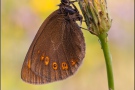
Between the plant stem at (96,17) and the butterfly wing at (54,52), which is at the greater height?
the plant stem at (96,17)

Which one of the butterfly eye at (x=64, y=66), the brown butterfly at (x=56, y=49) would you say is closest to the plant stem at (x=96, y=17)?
the brown butterfly at (x=56, y=49)

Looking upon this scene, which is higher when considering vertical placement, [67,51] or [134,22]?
[134,22]

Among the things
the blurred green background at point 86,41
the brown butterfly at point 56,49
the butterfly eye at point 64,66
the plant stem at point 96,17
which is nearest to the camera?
the plant stem at point 96,17

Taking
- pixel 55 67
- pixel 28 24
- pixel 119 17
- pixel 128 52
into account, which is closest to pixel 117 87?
pixel 128 52

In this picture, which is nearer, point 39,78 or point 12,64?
point 39,78

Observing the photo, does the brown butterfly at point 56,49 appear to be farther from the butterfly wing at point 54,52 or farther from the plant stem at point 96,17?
the plant stem at point 96,17

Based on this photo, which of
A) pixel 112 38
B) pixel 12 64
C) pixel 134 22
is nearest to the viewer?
pixel 12 64

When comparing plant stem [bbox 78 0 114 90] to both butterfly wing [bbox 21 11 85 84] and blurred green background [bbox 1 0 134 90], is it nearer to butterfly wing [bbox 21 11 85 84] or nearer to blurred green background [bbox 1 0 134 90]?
butterfly wing [bbox 21 11 85 84]

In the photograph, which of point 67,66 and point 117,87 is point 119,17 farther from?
point 67,66

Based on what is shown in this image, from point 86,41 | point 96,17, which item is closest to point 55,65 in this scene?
point 96,17
